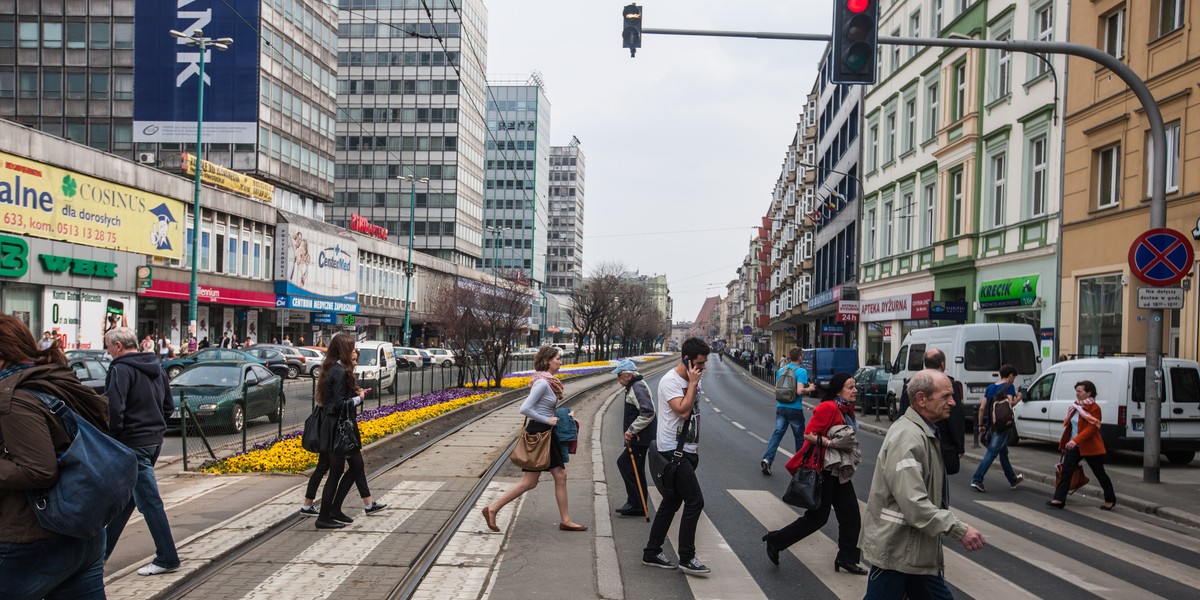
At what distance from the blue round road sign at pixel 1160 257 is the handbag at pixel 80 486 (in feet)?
40.3

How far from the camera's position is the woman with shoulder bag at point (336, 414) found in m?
7.91

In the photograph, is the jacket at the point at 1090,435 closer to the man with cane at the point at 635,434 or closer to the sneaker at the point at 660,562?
the man with cane at the point at 635,434

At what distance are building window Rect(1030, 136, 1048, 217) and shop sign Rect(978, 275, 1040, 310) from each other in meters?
1.79

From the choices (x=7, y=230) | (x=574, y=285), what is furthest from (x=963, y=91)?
(x=574, y=285)

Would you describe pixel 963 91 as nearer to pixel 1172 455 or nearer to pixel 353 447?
→ pixel 1172 455

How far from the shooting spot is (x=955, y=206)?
28750mm

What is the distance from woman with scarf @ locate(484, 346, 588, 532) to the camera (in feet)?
25.7

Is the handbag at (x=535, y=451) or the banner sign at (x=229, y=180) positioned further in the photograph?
the banner sign at (x=229, y=180)

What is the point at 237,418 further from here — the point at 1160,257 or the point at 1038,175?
the point at 1038,175

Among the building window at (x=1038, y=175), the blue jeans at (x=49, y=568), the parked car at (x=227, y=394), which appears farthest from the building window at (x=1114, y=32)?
the blue jeans at (x=49, y=568)

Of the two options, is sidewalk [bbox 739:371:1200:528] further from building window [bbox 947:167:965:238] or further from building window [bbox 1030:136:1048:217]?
building window [bbox 947:167:965:238]

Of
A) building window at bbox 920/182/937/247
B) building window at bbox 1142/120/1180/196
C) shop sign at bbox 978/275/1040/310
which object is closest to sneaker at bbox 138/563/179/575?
building window at bbox 1142/120/1180/196

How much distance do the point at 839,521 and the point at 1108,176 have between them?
17013mm

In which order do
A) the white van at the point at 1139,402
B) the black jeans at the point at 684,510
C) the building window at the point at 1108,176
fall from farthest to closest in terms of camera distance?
the building window at the point at 1108,176, the white van at the point at 1139,402, the black jeans at the point at 684,510
